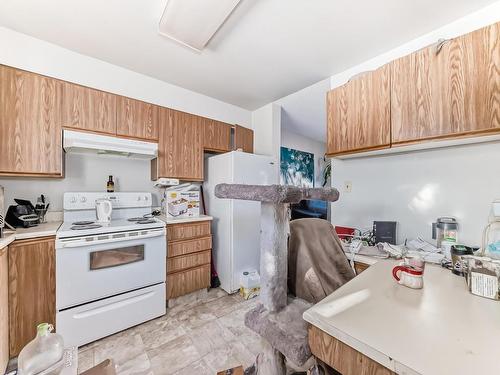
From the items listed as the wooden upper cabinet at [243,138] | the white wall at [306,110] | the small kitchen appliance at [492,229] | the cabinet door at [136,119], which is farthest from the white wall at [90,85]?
the small kitchen appliance at [492,229]

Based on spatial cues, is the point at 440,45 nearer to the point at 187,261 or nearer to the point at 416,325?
the point at 416,325

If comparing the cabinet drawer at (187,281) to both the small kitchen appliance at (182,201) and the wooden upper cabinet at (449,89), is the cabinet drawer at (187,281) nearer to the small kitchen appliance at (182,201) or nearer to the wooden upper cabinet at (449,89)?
the small kitchen appliance at (182,201)

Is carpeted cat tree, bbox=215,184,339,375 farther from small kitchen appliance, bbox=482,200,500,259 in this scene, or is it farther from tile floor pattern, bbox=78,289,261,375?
small kitchen appliance, bbox=482,200,500,259

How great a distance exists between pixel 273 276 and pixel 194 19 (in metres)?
1.78

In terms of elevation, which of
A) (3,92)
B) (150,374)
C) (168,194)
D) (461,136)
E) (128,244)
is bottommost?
(150,374)

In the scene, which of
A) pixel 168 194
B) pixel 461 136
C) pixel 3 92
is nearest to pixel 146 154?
pixel 168 194

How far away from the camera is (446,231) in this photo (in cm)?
151

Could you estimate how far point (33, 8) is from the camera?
1516 mm

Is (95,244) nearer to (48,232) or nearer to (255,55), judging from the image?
(48,232)

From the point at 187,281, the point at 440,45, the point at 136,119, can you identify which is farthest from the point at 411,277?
the point at 136,119

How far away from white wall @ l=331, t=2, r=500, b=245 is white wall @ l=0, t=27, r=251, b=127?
5.94 feet

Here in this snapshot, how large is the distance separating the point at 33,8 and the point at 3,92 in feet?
2.16

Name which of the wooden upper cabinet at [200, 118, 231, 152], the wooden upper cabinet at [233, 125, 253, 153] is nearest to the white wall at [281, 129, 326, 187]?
the wooden upper cabinet at [233, 125, 253, 153]

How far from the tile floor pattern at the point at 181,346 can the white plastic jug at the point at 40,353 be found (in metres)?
0.83
